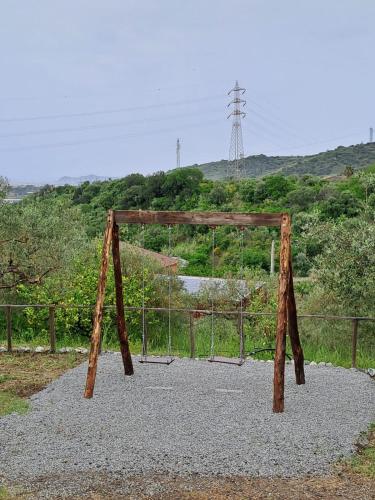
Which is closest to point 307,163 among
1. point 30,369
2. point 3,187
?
point 3,187

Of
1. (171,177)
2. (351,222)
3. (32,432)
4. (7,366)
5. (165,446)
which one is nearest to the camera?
(165,446)

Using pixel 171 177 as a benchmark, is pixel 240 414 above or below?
below

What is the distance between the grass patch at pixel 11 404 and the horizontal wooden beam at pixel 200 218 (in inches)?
115

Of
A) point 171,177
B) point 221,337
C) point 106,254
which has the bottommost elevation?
point 221,337

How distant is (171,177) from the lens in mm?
46281

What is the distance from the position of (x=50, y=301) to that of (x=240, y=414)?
8.60 meters

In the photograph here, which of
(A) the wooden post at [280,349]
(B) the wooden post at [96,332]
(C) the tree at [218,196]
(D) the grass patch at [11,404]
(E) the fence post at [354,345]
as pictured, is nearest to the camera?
(A) the wooden post at [280,349]

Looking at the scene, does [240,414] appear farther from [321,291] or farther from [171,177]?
[171,177]

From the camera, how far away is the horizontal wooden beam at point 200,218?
7836mm

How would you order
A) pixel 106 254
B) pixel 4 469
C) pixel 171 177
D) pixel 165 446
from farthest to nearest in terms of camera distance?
pixel 171 177 < pixel 106 254 < pixel 165 446 < pixel 4 469

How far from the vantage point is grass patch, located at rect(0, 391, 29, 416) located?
296 inches

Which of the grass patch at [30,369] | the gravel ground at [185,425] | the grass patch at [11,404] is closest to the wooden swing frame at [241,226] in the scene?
the gravel ground at [185,425]

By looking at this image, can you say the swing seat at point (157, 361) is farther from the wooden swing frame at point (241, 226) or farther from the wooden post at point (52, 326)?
the wooden post at point (52, 326)

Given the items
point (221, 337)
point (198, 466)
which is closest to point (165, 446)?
point (198, 466)
